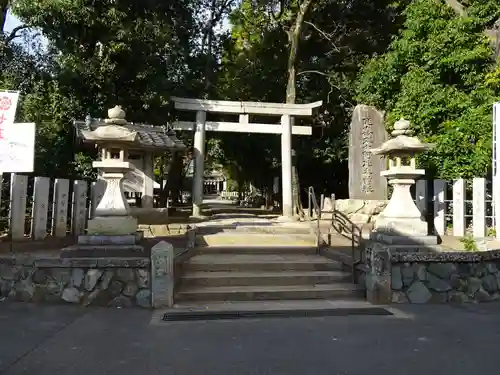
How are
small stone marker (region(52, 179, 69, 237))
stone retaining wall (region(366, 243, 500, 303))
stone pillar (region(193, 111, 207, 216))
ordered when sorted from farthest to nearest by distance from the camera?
stone pillar (region(193, 111, 207, 216)), small stone marker (region(52, 179, 69, 237)), stone retaining wall (region(366, 243, 500, 303))

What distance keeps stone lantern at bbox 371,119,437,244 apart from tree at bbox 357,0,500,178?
4.02 metres

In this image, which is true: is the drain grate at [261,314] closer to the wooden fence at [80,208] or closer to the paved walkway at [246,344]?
the paved walkway at [246,344]

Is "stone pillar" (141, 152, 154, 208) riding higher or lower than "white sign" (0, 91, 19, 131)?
lower

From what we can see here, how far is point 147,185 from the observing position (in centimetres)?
1368

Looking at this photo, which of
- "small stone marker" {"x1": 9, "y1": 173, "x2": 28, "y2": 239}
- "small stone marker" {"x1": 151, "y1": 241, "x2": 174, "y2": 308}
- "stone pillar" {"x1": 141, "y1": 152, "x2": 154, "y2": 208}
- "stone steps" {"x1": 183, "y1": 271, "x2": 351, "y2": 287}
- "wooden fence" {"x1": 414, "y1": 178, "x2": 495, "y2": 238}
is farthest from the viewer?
"stone pillar" {"x1": 141, "y1": 152, "x2": 154, "y2": 208}

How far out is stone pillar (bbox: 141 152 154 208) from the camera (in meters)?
13.7

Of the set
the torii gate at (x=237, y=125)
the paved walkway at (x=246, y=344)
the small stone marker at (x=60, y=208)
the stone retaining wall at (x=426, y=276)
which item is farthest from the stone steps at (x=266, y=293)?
the torii gate at (x=237, y=125)

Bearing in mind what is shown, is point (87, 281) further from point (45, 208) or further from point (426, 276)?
point (426, 276)

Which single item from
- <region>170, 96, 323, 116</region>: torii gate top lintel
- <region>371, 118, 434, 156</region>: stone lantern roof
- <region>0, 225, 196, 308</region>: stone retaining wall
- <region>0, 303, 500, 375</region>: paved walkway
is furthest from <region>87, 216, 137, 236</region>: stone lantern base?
<region>170, 96, 323, 116</region>: torii gate top lintel

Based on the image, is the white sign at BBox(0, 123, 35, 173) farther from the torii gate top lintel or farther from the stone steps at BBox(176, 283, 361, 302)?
the torii gate top lintel

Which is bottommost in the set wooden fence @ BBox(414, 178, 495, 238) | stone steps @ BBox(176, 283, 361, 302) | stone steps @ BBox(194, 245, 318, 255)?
stone steps @ BBox(176, 283, 361, 302)

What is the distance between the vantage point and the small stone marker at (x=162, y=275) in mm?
7418

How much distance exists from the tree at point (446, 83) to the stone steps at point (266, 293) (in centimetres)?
660

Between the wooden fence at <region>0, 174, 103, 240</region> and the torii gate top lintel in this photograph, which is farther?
the torii gate top lintel
